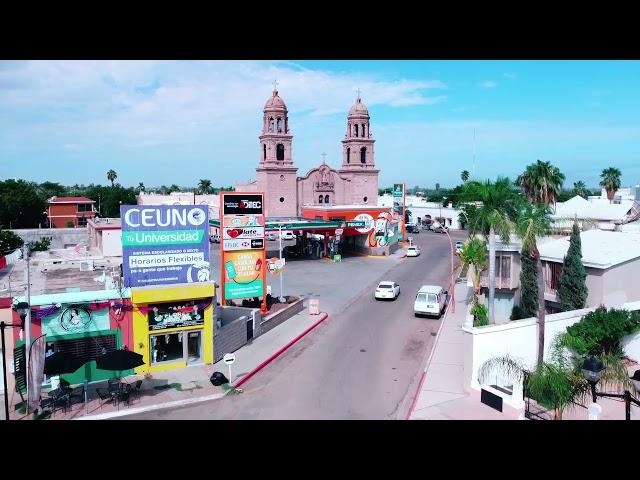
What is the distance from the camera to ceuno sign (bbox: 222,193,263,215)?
23078 mm

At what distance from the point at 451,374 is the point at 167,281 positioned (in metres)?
9.77

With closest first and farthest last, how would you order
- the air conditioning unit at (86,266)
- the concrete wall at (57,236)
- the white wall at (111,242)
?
the air conditioning unit at (86,266) < the white wall at (111,242) < the concrete wall at (57,236)

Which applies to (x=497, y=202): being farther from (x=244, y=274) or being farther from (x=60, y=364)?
(x=60, y=364)

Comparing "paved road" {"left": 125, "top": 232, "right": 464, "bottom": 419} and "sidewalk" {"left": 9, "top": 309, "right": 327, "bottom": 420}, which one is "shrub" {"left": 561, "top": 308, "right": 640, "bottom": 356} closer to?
"paved road" {"left": 125, "top": 232, "right": 464, "bottom": 419}

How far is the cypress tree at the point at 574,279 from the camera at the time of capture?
20.2 m

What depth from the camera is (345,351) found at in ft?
67.3

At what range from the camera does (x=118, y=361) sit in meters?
15.3

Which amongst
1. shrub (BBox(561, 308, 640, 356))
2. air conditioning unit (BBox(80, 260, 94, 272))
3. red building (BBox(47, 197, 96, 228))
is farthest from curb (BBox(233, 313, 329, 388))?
red building (BBox(47, 197, 96, 228))

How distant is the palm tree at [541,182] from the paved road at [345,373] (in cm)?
1619

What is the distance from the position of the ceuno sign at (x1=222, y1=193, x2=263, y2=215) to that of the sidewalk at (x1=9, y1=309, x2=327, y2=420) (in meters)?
5.35

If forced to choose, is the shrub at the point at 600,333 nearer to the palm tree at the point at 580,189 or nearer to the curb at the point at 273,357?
the curb at the point at 273,357

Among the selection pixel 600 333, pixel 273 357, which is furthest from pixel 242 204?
pixel 600 333

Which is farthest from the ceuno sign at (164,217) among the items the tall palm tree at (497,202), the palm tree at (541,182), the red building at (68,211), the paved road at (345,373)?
the red building at (68,211)
